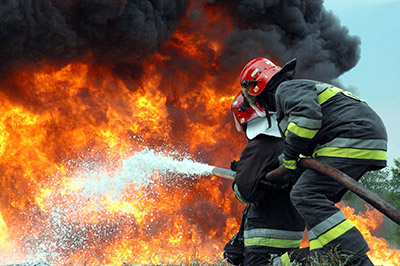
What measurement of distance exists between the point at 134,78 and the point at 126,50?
76cm

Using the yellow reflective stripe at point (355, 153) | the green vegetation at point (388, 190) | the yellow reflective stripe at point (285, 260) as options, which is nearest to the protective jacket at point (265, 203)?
the yellow reflective stripe at point (285, 260)

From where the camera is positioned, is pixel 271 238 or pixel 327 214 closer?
pixel 327 214

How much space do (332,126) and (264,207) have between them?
1230mm

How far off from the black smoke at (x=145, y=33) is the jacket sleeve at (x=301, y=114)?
669 centimetres

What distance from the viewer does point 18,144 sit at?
9.61 metres

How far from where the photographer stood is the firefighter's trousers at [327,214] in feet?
11.4

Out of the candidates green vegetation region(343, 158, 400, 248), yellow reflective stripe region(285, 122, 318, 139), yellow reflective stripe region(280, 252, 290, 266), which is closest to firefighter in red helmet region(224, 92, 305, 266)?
yellow reflective stripe region(280, 252, 290, 266)

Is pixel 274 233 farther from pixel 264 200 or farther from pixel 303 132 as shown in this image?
pixel 303 132

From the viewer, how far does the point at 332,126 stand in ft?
12.1

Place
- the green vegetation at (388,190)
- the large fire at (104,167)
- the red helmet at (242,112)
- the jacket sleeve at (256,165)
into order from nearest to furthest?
the jacket sleeve at (256,165), the red helmet at (242,112), the large fire at (104,167), the green vegetation at (388,190)

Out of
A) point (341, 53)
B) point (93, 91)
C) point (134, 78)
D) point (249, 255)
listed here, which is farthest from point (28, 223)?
point (341, 53)

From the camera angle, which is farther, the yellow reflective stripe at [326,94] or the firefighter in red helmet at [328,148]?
the yellow reflective stripe at [326,94]

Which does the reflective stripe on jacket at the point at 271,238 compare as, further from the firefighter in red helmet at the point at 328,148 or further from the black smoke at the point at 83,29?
the black smoke at the point at 83,29

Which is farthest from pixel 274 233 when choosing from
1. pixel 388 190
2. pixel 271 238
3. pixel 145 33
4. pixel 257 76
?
pixel 388 190
